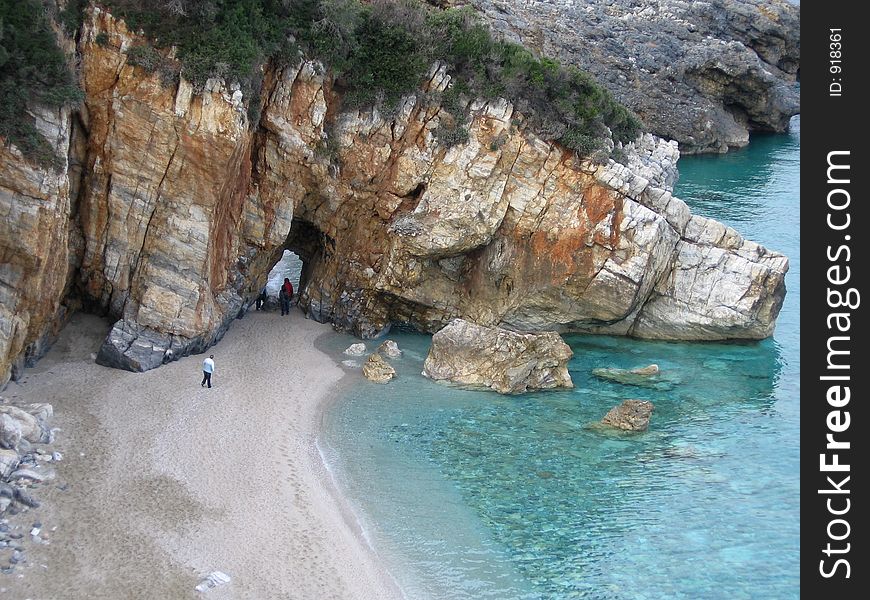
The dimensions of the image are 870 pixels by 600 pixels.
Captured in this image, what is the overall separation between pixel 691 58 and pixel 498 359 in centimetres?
5358

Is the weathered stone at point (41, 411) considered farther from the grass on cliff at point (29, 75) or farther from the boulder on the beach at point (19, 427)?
the grass on cliff at point (29, 75)

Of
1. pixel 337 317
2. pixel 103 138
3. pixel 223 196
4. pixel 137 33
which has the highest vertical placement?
pixel 137 33

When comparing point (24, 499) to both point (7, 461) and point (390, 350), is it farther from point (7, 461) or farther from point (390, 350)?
point (390, 350)

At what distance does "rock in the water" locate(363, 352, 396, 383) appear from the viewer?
30.4 metres

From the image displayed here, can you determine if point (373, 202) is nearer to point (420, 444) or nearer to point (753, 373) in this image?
point (420, 444)

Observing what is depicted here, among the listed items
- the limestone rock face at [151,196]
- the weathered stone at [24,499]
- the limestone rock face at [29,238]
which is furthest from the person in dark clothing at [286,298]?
the weathered stone at [24,499]

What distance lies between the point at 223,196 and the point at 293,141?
11.8 feet

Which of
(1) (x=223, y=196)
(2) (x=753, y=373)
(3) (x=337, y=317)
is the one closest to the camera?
(1) (x=223, y=196)

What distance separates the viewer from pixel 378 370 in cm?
3055

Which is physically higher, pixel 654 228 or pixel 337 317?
pixel 654 228
